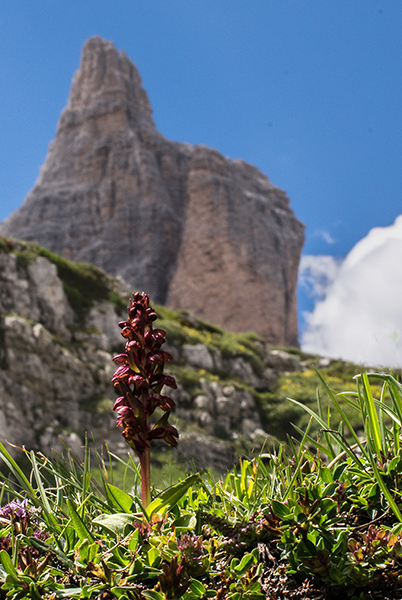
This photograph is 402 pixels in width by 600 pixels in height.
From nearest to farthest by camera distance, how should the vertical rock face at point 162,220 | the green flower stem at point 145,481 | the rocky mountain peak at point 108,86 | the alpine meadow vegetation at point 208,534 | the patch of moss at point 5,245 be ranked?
the alpine meadow vegetation at point 208,534 < the green flower stem at point 145,481 < the patch of moss at point 5,245 < the vertical rock face at point 162,220 < the rocky mountain peak at point 108,86

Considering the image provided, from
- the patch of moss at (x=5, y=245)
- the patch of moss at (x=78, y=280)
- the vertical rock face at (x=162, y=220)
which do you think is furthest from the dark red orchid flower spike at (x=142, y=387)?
the vertical rock face at (x=162, y=220)

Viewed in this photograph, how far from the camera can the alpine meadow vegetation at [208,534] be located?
47.3 inches

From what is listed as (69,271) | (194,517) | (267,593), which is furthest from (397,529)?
(69,271)

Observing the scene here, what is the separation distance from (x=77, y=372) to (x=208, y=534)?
12.1m

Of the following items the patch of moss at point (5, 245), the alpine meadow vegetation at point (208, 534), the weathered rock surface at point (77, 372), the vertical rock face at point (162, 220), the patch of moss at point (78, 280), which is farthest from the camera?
the vertical rock face at point (162, 220)

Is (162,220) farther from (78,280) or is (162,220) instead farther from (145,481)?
(145,481)

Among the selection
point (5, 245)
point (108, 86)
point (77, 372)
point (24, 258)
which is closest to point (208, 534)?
point (77, 372)

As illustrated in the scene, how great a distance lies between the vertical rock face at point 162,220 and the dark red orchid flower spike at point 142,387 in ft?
149

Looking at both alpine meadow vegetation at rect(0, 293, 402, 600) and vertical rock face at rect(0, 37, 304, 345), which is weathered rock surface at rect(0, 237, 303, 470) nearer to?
alpine meadow vegetation at rect(0, 293, 402, 600)

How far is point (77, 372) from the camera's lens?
42.2 feet

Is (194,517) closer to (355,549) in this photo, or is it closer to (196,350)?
(355,549)

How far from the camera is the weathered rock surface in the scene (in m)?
11.1

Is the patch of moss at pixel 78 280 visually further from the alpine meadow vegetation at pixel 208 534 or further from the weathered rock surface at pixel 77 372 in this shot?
the alpine meadow vegetation at pixel 208 534

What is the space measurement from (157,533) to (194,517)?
151 millimetres
